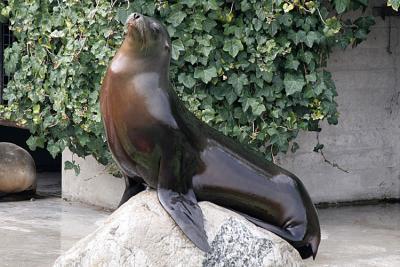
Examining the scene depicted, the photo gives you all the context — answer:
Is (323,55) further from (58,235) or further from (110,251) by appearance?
(110,251)

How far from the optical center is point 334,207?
954 cm

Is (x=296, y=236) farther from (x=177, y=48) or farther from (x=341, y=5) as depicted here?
(x=341, y=5)

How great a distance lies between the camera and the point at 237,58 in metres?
8.04

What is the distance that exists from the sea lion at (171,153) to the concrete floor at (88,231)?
1.54m

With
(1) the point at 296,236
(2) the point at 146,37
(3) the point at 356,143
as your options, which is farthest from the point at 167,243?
(3) the point at 356,143

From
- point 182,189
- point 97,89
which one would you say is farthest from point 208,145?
point 97,89

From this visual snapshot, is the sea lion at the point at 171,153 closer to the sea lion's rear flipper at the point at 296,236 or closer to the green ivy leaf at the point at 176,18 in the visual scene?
the sea lion's rear flipper at the point at 296,236

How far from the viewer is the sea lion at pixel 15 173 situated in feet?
31.4

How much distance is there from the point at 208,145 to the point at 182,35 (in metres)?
2.71

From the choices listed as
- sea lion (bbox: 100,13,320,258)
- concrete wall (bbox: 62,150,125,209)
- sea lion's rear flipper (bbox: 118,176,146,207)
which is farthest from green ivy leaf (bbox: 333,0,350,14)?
sea lion's rear flipper (bbox: 118,176,146,207)

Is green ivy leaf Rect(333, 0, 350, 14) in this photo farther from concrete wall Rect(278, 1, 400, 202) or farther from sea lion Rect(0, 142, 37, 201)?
sea lion Rect(0, 142, 37, 201)

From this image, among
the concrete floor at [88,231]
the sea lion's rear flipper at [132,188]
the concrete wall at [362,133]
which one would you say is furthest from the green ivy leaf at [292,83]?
the sea lion's rear flipper at [132,188]

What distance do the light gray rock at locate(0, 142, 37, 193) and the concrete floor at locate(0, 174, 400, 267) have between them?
189mm

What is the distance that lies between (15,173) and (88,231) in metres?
1.70
